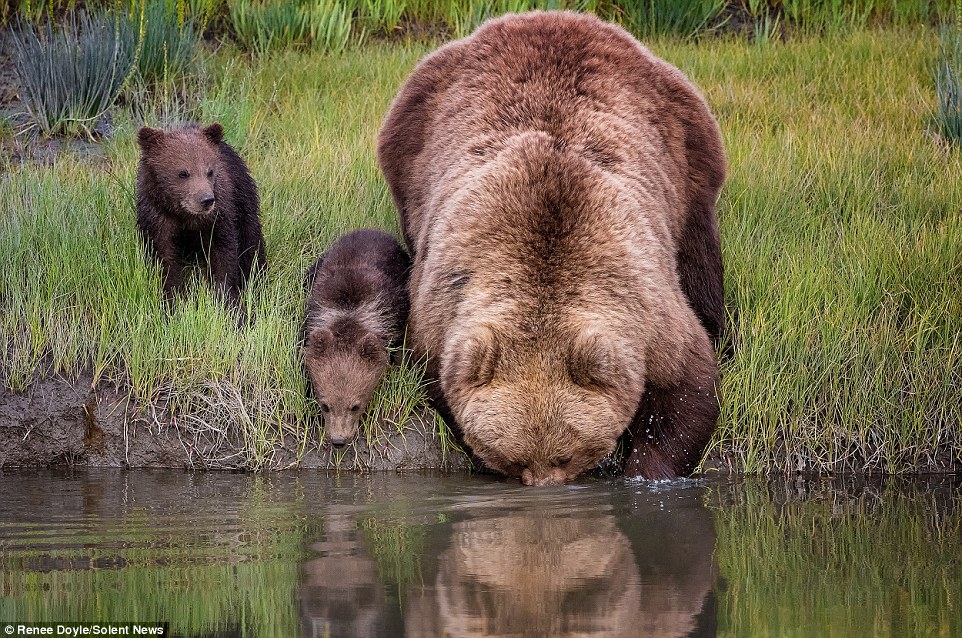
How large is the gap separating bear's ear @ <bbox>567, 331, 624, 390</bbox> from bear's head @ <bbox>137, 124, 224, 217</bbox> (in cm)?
244

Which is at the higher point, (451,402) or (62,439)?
(451,402)

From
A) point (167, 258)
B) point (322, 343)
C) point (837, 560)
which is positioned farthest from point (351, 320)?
point (837, 560)

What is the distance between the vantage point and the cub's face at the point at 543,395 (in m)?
5.61

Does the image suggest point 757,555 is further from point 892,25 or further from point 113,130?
point 892,25

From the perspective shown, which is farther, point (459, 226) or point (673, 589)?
point (459, 226)

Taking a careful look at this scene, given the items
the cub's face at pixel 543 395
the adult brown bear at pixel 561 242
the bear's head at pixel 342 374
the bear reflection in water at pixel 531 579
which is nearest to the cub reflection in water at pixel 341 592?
the bear reflection in water at pixel 531 579

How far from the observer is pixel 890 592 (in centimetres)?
452

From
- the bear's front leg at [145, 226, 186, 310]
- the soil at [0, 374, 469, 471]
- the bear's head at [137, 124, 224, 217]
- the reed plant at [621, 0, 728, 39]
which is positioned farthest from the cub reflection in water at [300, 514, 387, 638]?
the reed plant at [621, 0, 728, 39]

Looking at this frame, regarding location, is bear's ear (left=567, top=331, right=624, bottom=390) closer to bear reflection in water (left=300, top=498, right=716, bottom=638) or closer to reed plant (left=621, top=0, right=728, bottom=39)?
bear reflection in water (left=300, top=498, right=716, bottom=638)

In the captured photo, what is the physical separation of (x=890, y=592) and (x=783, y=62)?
7.14m

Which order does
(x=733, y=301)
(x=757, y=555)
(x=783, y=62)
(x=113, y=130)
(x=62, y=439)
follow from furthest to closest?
(x=783, y=62) → (x=113, y=130) → (x=733, y=301) → (x=62, y=439) → (x=757, y=555)

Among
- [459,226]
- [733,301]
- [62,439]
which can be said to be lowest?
[62,439]

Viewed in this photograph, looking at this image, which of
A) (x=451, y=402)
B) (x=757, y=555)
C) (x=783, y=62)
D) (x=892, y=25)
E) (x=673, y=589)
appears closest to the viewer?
(x=673, y=589)

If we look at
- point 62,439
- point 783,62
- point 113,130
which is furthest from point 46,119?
point 783,62
